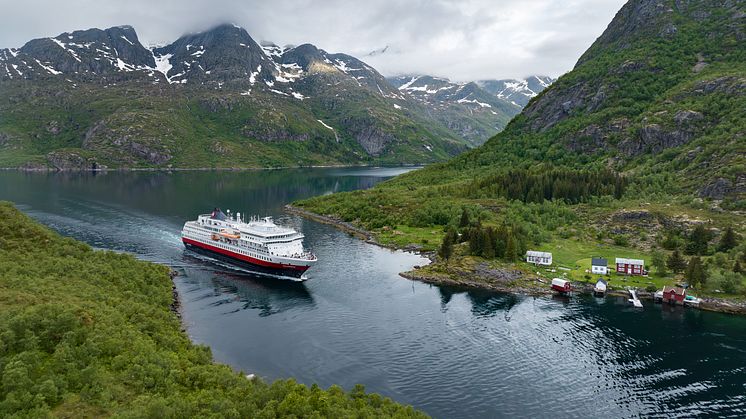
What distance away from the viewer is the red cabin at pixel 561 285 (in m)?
105

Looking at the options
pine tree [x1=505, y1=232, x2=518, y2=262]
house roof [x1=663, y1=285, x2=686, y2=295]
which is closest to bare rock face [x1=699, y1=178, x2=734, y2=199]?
house roof [x1=663, y1=285, x2=686, y2=295]

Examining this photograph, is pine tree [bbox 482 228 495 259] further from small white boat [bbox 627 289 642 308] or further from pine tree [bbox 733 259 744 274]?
pine tree [bbox 733 259 744 274]

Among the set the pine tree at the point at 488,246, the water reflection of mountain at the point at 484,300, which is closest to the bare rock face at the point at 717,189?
the pine tree at the point at 488,246

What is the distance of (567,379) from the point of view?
69500mm

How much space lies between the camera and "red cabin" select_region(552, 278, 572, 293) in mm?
105312

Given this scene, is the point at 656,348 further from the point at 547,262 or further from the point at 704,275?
the point at 547,262

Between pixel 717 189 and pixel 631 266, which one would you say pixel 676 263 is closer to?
pixel 631 266

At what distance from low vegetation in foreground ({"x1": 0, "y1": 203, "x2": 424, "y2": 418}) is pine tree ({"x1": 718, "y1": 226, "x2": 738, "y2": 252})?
4272 inches

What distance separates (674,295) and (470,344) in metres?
49.7

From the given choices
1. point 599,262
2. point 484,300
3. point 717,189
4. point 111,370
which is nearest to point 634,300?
point 599,262

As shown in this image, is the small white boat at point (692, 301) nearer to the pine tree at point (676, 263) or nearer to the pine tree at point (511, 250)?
the pine tree at point (676, 263)

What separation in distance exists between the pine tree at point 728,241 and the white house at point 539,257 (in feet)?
141

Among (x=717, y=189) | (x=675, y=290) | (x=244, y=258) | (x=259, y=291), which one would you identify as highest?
(x=717, y=189)

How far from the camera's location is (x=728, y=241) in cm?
11981
